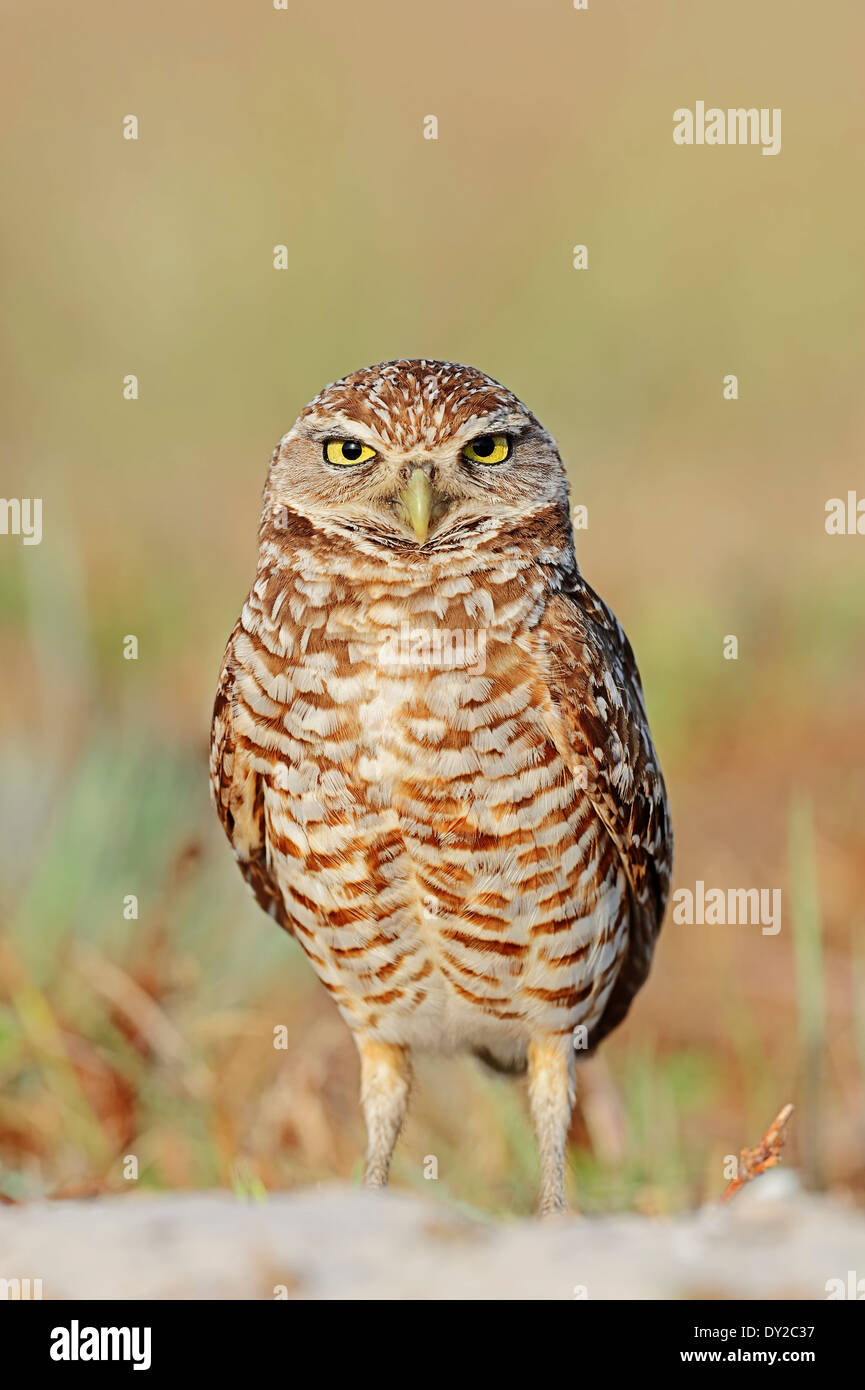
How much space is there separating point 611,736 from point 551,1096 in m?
0.91

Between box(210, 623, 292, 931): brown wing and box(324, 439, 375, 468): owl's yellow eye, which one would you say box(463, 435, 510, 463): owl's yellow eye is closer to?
box(324, 439, 375, 468): owl's yellow eye

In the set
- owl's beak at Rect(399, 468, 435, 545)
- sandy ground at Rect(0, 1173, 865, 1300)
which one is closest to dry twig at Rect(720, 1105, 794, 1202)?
sandy ground at Rect(0, 1173, 865, 1300)

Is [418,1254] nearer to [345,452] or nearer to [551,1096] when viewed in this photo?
[551,1096]

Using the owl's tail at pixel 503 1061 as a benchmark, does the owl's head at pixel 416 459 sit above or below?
above

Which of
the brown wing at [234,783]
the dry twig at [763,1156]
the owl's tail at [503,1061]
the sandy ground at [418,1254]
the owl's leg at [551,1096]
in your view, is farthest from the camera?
the owl's tail at [503,1061]

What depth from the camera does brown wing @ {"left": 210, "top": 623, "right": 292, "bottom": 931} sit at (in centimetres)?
354

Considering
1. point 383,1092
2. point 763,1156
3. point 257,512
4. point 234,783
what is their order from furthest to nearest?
point 257,512, point 383,1092, point 234,783, point 763,1156

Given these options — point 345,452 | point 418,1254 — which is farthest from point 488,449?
point 418,1254

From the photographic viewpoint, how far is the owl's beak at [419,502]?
→ 317cm

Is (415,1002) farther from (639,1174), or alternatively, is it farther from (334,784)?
(639,1174)

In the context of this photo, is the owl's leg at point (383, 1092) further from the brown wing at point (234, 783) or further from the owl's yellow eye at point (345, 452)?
the owl's yellow eye at point (345, 452)

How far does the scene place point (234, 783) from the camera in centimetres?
359

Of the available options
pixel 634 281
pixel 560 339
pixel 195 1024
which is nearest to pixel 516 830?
pixel 195 1024

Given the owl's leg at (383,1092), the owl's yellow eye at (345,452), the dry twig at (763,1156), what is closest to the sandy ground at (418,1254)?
the dry twig at (763,1156)
